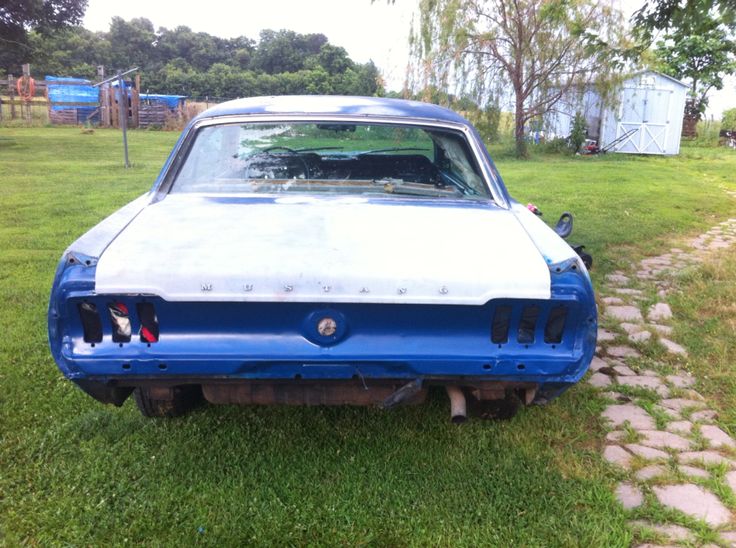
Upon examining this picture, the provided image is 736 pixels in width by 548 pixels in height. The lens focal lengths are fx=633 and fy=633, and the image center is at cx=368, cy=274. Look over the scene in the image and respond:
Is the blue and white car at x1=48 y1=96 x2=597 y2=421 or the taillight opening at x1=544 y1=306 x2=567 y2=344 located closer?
the blue and white car at x1=48 y1=96 x2=597 y2=421

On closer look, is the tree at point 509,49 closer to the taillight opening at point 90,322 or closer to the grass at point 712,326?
the grass at point 712,326

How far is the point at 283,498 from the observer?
104 inches

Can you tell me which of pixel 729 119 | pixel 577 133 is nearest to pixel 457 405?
pixel 577 133

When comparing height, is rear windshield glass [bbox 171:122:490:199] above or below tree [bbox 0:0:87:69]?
below

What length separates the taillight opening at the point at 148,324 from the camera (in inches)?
94.1

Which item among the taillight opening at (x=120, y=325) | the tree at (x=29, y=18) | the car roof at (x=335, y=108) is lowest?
the taillight opening at (x=120, y=325)

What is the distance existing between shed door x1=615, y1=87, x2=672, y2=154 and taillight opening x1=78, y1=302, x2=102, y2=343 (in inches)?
912

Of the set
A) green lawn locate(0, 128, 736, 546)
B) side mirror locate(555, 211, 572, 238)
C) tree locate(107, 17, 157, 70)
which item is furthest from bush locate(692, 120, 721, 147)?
tree locate(107, 17, 157, 70)

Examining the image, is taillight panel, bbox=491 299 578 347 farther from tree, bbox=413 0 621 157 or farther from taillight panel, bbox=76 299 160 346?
tree, bbox=413 0 621 157

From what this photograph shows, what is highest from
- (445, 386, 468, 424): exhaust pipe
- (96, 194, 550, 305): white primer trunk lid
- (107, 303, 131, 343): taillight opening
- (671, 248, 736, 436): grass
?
(96, 194, 550, 305): white primer trunk lid

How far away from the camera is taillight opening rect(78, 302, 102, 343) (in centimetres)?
240

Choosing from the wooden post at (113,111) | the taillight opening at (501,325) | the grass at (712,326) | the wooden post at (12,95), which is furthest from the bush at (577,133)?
the wooden post at (12,95)

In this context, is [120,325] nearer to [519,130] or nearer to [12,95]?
[519,130]

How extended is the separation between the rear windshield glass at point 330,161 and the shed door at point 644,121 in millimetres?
21059
